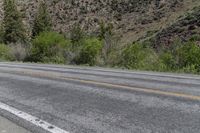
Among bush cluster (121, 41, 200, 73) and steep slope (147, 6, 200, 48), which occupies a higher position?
steep slope (147, 6, 200, 48)

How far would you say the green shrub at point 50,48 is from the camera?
3052 cm

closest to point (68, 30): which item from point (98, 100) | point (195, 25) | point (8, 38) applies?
point (8, 38)

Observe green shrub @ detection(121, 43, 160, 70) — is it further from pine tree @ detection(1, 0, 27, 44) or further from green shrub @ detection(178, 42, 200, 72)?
pine tree @ detection(1, 0, 27, 44)

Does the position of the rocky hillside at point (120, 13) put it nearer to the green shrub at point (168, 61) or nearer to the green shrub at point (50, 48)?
the green shrub at point (50, 48)

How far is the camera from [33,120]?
264 inches

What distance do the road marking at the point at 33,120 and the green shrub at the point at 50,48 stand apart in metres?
21.2

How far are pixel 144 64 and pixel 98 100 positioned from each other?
1256 centimetres

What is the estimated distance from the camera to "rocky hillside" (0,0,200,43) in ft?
195

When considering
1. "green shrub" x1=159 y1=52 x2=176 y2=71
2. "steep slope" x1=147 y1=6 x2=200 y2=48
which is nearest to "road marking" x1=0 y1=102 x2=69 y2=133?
"green shrub" x1=159 y1=52 x2=176 y2=71

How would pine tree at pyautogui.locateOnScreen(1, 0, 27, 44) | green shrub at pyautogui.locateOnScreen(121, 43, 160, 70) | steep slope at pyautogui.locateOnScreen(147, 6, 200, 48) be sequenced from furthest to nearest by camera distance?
1. pine tree at pyautogui.locateOnScreen(1, 0, 27, 44)
2. steep slope at pyautogui.locateOnScreen(147, 6, 200, 48)
3. green shrub at pyautogui.locateOnScreen(121, 43, 160, 70)

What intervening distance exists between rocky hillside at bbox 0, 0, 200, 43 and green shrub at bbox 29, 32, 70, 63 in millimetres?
25171

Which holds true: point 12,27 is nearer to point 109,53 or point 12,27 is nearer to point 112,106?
point 109,53

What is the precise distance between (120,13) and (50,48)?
39683 mm

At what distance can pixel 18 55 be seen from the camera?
121 feet
